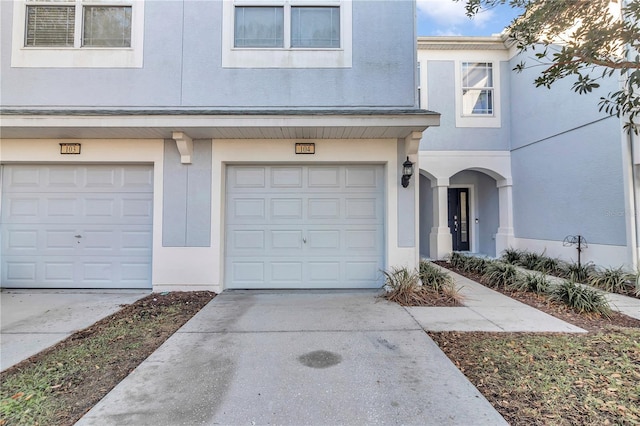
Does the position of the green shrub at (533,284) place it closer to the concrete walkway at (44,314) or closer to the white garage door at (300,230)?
the white garage door at (300,230)

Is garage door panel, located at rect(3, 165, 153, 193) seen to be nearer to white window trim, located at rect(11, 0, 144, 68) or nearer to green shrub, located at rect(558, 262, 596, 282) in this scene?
white window trim, located at rect(11, 0, 144, 68)

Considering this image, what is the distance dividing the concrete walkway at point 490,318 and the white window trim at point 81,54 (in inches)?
261

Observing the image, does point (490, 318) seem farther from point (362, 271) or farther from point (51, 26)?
point (51, 26)

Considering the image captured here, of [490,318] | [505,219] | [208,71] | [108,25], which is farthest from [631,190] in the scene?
[108,25]

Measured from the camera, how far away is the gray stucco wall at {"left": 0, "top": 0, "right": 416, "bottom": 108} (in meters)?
5.84

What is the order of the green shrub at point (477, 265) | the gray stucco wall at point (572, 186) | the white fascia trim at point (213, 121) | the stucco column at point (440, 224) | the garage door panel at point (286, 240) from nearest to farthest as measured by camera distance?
the white fascia trim at point (213, 121), the garage door panel at point (286, 240), the gray stucco wall at point (572, 186), the green shrub at point (477, 265), the stucco column at point (440, 224)

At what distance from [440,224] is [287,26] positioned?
7.28 meters

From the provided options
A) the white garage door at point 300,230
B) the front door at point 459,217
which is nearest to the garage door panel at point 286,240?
the white garage door at point 300,230

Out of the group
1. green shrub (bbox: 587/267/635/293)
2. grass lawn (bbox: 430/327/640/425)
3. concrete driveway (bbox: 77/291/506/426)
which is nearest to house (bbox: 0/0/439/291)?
concrete driveway (bbox: 77/291/506/426)

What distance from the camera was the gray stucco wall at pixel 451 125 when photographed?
10211 millimetres

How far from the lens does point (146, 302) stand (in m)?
5.34

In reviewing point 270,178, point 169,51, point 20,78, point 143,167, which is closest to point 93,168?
point 143,167

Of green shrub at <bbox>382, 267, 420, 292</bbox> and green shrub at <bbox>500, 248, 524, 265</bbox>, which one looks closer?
green shrub at <bbox>382, 267, 420, 292</bbox>

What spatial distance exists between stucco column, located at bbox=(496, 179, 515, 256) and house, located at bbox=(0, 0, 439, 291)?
5.99 meters
